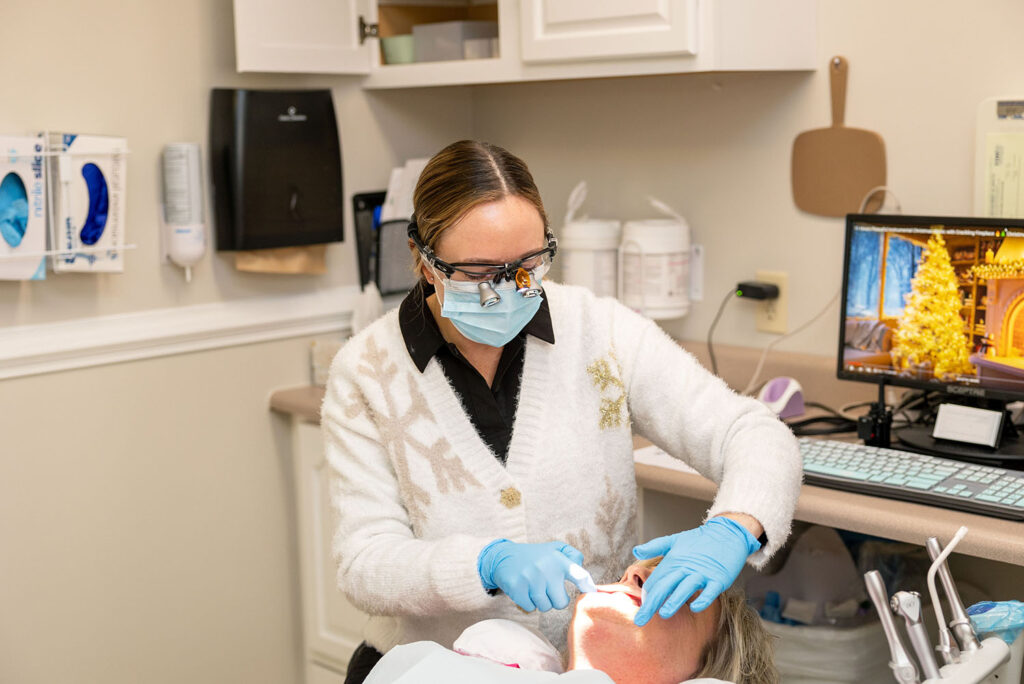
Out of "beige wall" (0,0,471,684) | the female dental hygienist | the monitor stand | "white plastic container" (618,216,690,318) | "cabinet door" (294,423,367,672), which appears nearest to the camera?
the female dental hygienist

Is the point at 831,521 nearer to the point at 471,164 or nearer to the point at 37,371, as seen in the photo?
the point at 471,164

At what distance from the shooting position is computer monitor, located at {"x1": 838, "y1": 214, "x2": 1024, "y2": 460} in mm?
1741

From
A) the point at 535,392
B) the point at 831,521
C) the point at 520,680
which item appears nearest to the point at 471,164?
the point at 535,392

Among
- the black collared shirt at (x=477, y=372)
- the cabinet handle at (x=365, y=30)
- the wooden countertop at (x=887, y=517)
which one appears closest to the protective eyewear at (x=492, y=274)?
the black collared shirt at (x=477, y=372)

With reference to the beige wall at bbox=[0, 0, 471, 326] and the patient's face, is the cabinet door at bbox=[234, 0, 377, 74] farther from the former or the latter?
the patient's face

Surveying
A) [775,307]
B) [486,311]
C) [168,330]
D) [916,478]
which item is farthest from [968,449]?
[168,330]

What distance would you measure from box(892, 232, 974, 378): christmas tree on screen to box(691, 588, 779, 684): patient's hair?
714 mm

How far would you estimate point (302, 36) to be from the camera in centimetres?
236

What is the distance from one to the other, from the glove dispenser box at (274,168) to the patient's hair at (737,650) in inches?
55.9

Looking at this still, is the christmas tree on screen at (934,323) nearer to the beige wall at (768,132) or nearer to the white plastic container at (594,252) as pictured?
the beige wall at (768,132)

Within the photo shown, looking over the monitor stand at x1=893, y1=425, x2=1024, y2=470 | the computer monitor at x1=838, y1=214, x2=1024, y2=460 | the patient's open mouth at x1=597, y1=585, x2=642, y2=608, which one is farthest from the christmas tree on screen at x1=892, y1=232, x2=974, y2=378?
the patient's open mouth at x1=597, y1=585, x2=642, y2=608

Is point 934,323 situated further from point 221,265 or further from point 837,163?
point 221,265

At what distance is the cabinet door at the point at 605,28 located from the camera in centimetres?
197

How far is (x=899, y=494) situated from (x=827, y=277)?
703 mm
